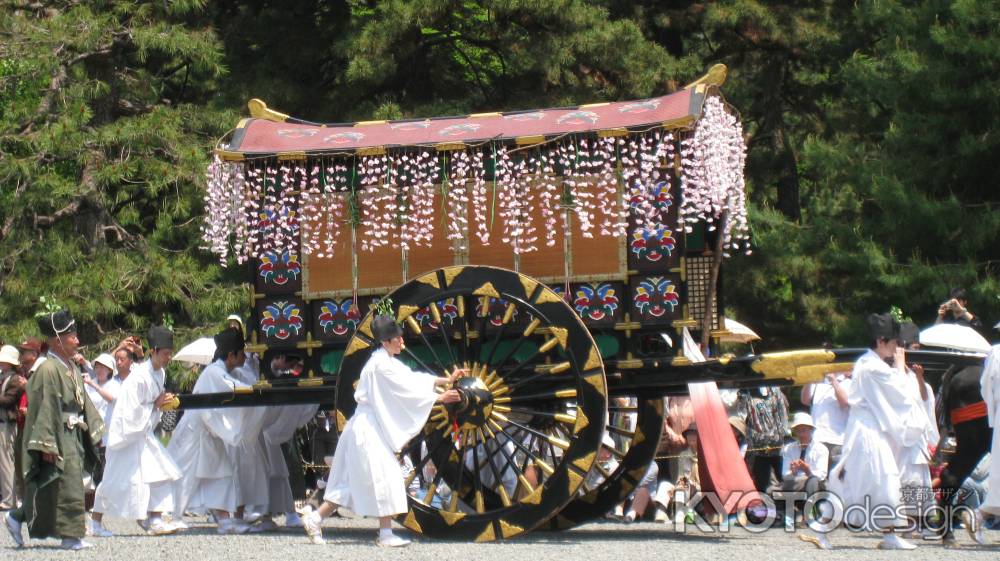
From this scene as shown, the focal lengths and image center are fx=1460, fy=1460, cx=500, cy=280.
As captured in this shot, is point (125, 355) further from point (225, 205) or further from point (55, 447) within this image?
point (55, 447)

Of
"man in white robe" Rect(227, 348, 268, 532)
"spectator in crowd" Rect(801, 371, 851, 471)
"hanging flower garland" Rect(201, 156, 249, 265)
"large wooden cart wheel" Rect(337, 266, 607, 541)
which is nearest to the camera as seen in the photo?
"large wooden cart wheel" Rect(337, 266, 607, 541)

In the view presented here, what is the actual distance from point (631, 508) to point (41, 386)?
494cm

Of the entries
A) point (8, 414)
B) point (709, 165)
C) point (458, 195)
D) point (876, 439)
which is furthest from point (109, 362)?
point (876, 439)

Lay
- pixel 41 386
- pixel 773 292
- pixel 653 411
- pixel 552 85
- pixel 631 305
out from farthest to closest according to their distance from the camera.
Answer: pixel 773 292, pixel 552 85, pixel 653 411, pixel 631 305, pixel 41 386

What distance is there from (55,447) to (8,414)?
414 cm

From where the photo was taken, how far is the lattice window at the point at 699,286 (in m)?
11.0

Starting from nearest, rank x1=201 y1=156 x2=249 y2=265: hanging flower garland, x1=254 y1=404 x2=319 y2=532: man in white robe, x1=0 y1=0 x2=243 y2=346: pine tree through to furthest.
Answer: x1=201 y1=156 x2=249 y2=265: hanging flower garland → x1=254 y1=404 x2=319 y2=532: man in white robe → x1=0 y1=0 x2=243 y2=346: pine tree

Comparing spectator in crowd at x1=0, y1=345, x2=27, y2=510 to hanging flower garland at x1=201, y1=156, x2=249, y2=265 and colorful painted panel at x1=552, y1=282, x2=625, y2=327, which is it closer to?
hanging flower garland at x1=201, y1=156, x2=249, y2=265

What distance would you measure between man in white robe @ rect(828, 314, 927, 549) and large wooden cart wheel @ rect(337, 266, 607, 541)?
1654 millimetres

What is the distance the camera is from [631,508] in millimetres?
11961

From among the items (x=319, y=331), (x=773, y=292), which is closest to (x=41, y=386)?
(x=319, y=331)

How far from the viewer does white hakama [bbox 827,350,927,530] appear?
9.38 m

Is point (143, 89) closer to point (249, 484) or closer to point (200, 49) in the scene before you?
point (200, 49)

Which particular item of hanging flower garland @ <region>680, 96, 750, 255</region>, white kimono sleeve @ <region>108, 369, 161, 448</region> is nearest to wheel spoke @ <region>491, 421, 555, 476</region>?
hanging flower garland @ <region>680, 96, 750, 255</region>
